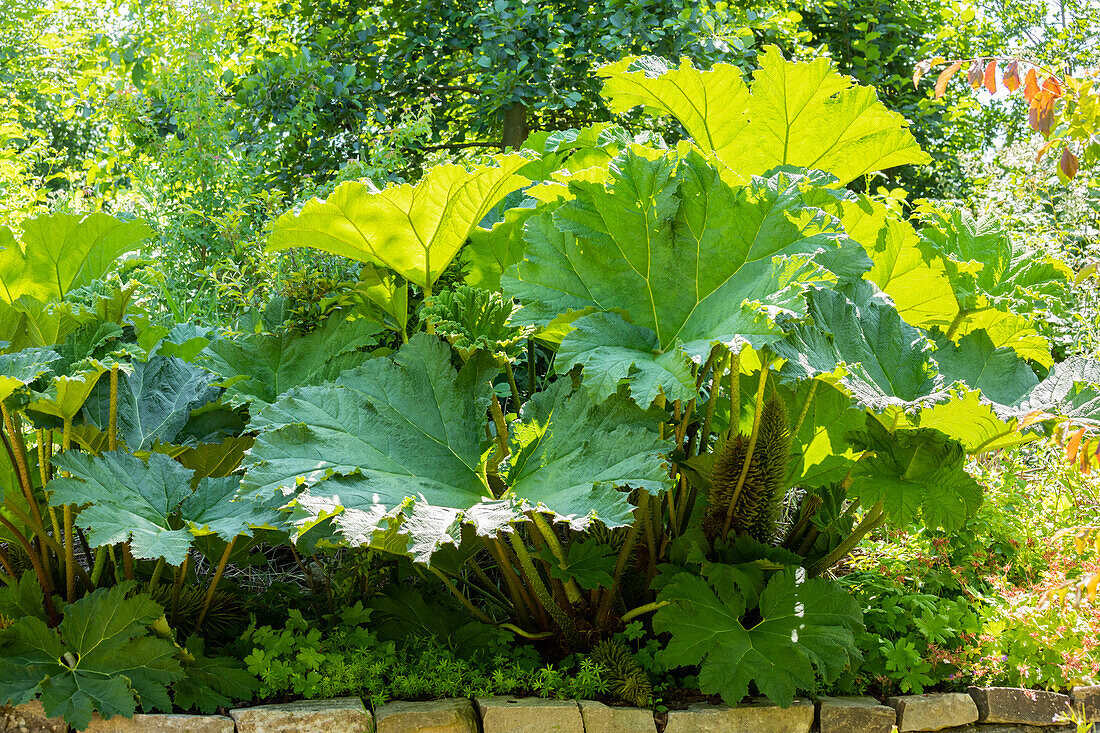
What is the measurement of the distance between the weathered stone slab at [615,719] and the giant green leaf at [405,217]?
1142 mm

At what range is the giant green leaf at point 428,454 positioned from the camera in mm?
1686

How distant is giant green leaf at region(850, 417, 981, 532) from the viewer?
1911mm

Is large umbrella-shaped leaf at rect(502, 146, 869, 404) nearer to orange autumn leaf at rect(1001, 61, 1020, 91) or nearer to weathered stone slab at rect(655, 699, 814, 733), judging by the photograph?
orange autumn leaf at rect(1001, 61, 1020, 91)

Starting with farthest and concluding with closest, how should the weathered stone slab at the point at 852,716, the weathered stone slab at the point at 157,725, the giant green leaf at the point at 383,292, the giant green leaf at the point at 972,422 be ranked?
the giant green leaf at the point at 383,292, the weathered stone slab at the point at 852,716, the weathered stone slab at the point at 157,725, the giant green leaf at the point at 972,422

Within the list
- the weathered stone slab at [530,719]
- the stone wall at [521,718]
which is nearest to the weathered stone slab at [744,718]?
the stone wall at [521,718]

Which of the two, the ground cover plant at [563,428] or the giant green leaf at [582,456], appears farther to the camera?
the ground cover plant at [563,428]

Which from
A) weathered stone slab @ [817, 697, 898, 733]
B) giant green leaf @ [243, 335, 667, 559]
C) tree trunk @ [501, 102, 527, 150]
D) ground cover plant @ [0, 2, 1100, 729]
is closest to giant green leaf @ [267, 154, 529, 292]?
ground cover plant @ [0, 2, 1100, 729]

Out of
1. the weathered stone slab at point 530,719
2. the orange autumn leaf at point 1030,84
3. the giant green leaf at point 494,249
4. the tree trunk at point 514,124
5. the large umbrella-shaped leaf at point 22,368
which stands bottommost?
the weathered stone slab at point 530,719

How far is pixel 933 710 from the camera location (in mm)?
2244

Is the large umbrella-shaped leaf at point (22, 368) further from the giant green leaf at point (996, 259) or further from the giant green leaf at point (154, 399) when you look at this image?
the giant green leaf at point (996, 259)

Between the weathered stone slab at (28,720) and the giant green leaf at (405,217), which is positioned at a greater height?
the giant green leaf at (405,217)

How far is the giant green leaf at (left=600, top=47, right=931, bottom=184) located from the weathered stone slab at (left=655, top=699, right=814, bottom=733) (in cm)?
139

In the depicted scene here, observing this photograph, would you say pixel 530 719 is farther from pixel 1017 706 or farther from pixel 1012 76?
pixel 1012 76

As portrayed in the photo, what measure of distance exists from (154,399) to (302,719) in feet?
3.00
